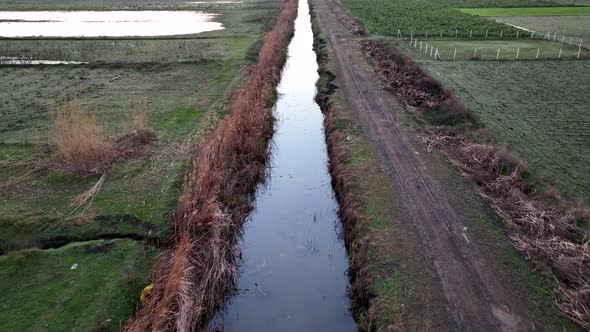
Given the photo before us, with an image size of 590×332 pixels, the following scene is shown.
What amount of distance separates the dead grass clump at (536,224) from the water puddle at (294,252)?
4.64m

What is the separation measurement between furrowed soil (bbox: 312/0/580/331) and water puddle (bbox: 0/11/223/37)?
37.0 m

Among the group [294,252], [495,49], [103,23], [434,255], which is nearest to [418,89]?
[495,49]

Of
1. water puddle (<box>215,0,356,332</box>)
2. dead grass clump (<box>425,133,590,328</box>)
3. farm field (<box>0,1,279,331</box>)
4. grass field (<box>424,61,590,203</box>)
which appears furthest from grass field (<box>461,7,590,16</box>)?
dead grass clump (<box>425,133,590,328</box>)

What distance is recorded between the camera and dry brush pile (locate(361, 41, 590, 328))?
10.0 meters

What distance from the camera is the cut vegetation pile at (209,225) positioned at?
9.63 meters

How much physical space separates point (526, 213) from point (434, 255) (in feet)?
11.1

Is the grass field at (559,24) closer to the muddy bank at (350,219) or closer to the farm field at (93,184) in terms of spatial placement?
the muddy bank at (350,219)

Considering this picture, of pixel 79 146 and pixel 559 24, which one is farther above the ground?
pixel 79 146

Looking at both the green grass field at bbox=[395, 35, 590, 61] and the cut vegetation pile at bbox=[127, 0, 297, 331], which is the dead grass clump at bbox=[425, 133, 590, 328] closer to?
the cut vegetation pile at bbox=[127, 0, 297, 331]

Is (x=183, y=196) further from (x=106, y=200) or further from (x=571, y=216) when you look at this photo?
(x=571, y=216)

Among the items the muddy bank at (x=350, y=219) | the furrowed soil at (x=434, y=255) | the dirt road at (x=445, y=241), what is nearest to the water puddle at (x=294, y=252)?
the muddy bank at (x=350, y=219)

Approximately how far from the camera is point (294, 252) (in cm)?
1311

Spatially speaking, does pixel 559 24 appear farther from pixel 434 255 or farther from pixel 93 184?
pixel 93 184

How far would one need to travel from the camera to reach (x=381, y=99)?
24.0 meters
